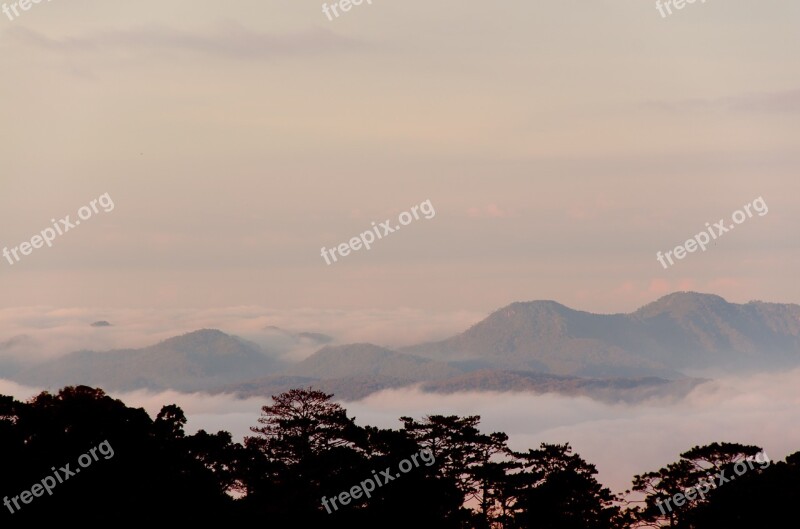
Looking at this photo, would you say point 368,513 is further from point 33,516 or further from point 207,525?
point 33,516

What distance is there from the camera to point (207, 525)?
3452 inches

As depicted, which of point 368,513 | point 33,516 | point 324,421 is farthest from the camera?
point 324,421

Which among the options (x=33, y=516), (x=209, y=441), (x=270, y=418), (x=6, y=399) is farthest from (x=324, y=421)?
(x=33, y=516)

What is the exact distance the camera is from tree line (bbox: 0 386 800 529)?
293 feet

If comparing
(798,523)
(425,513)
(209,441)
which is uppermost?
Answer: (209,441)

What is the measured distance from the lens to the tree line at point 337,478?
89.2 metres

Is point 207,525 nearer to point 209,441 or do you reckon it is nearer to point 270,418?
point 209,441

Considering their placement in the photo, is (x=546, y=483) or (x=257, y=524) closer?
(x=257, y=524)

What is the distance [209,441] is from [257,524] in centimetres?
1636

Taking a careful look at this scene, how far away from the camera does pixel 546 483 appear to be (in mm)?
104562

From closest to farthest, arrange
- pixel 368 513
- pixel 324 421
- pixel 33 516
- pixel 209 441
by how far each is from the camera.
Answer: pixel 33 516 < pixel 368 513 < pixel 209 441 < pixel 324 421

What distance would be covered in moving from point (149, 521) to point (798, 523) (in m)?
40.5

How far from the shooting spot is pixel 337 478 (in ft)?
333

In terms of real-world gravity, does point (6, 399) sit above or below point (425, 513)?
above
